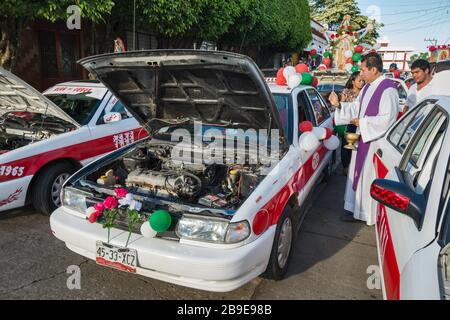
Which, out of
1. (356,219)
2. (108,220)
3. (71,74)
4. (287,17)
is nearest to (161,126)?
(108,220)

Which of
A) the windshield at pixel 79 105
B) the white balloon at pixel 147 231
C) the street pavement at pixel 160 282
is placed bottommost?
the street pavement at pixel 160 282

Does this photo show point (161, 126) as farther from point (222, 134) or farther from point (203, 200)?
point (203, 200)

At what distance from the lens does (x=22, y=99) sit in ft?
14.2

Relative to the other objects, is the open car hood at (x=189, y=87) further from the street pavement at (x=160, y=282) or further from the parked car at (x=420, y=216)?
the street pavement at (x=160, y=282)

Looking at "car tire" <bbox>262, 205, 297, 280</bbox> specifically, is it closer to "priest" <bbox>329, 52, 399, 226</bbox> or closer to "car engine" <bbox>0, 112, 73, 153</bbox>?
A: "priest" <bbox>329, 52, 399, 226</bbox>

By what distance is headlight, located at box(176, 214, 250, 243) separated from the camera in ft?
7.27

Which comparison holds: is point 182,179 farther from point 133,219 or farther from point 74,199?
point 74,199

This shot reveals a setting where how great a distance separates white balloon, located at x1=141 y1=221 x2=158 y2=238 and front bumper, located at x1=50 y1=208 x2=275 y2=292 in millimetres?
44

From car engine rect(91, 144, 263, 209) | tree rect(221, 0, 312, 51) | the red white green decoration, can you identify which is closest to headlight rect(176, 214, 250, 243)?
car engine rect(91, 144, 263, 209)

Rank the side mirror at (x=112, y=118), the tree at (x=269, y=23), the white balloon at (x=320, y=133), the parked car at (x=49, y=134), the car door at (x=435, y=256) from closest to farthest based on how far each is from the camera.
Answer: the car door at (x=435, y=256) → the white balloon at (x=320, y=133) → the parked car at (x=49, y=134) → the side mirror at (x=112, y=118) → the tree at (x=269, y=23)

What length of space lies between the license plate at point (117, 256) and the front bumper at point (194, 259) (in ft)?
0.12

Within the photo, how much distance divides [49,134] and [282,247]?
318 centimetres

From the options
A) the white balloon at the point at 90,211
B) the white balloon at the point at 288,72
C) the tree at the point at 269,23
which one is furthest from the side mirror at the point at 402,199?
the tree at the point at 269,23

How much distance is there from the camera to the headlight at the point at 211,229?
2215 mm
